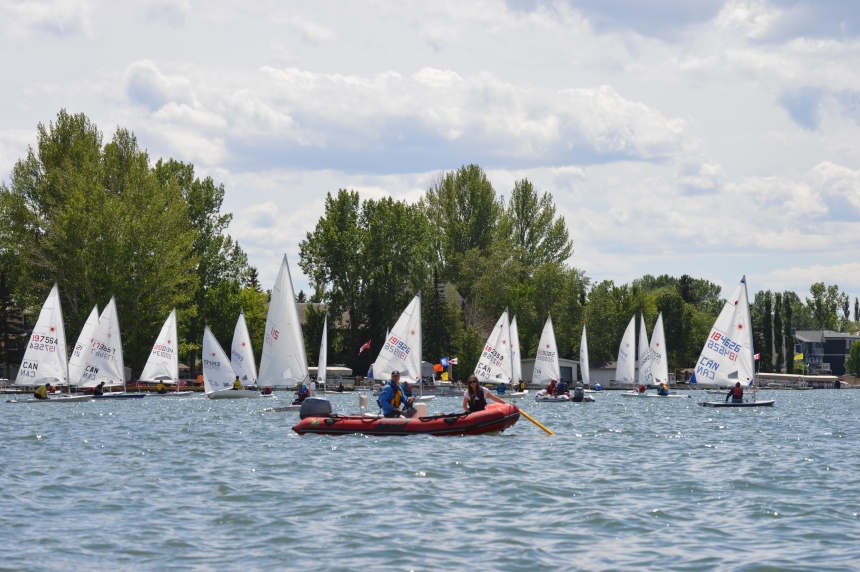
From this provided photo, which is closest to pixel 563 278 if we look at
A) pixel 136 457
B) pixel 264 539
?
pixel 136 457

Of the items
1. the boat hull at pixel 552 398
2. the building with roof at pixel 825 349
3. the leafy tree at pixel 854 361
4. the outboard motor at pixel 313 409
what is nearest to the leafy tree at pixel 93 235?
the boat hull at pixel 552 398

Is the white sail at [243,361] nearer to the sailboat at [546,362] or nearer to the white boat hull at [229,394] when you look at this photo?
the white boat hull at [229,394]

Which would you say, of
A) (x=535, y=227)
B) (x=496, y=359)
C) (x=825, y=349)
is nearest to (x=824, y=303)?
(x=825, y=349)

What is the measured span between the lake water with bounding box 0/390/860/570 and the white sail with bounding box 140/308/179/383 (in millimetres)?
30134

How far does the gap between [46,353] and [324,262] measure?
38.9m

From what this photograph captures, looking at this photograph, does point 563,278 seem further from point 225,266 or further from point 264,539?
point 264,539

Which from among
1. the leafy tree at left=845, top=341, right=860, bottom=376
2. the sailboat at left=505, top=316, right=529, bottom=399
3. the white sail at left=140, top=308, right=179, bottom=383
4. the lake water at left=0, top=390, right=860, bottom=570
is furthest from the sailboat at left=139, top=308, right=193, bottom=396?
the leafy tree at left=845, top=341, right=860, bottom=376

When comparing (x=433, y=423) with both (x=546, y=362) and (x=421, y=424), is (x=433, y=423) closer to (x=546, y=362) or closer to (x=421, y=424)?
(x=421, y=424)

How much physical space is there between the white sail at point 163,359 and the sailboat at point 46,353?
10.0 metres

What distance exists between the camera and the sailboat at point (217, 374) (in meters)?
59.3

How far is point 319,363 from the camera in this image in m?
56.4

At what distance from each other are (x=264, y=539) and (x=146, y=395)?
177ft

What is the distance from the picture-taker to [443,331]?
290ft

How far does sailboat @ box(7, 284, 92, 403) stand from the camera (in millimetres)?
50969
